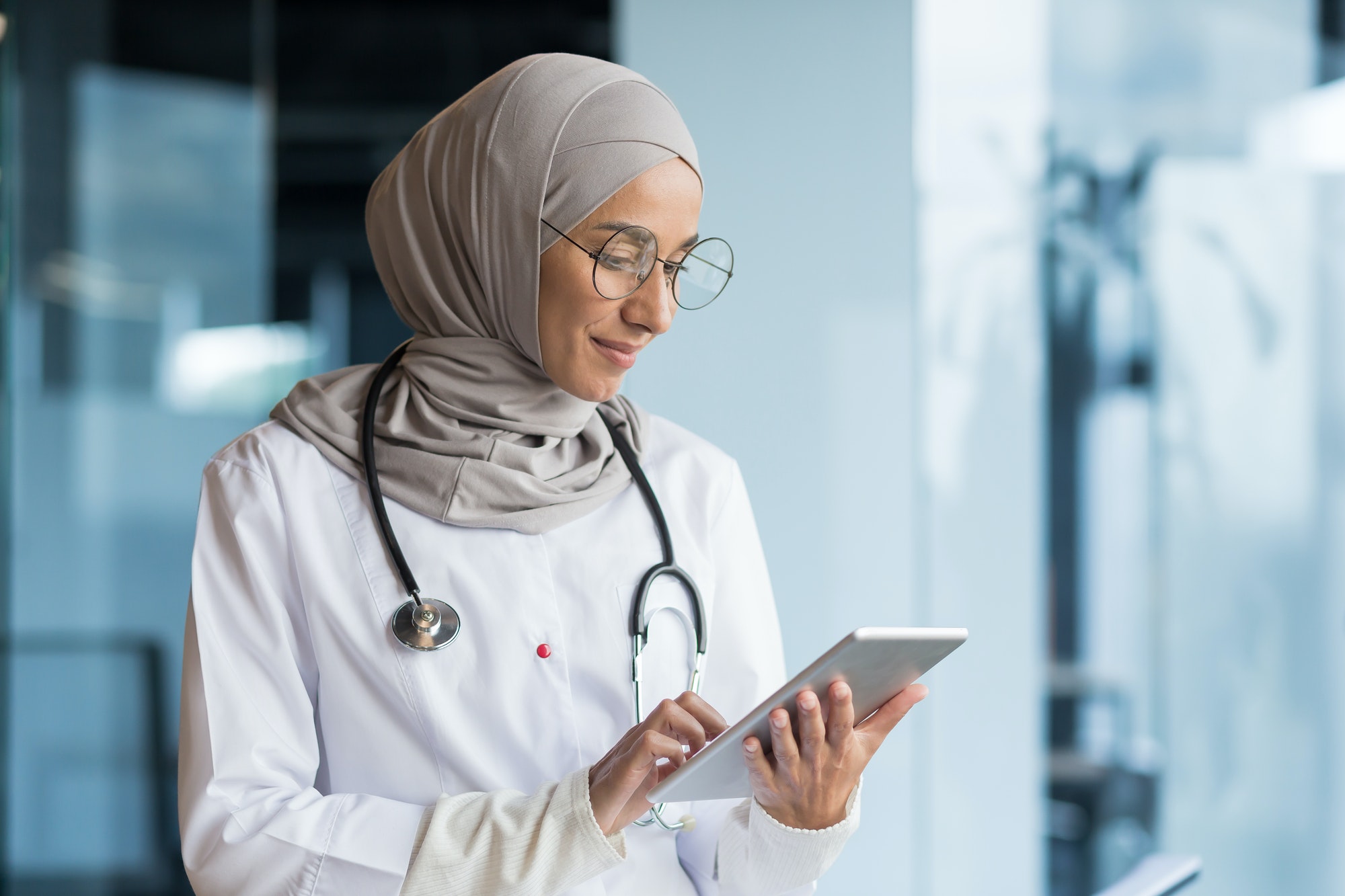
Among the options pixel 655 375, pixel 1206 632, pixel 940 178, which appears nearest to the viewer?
pixel 655 375

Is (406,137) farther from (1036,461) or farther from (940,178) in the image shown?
(1036,461)

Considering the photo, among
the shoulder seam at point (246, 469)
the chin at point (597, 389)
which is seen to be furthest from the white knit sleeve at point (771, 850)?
the shoulder seam at point (246, 469)

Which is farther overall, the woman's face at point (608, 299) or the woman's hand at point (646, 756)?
the woman's face at point (608, 299)

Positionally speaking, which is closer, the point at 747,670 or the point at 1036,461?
the point at 747,670

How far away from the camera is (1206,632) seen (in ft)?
7.08

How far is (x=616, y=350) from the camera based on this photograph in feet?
3.78

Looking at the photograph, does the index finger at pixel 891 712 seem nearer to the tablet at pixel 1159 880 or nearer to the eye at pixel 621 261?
the eye at pixel 621 261

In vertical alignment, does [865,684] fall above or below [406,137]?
below

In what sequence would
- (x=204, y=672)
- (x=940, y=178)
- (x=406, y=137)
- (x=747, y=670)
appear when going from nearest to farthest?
(x=204, y=672)
(x=747, y=670)
(x=940, y=178)
(x=406, y=137)

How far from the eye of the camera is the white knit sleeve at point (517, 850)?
3.28 feet

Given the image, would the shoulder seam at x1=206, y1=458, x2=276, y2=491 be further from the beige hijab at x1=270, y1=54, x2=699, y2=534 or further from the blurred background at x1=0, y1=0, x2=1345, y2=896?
the blurred background at x1=0, y1=0, x2=1345, y2=896

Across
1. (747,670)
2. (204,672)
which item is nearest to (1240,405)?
(747,670)

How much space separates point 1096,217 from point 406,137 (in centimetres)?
165

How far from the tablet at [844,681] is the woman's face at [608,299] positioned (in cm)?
39
